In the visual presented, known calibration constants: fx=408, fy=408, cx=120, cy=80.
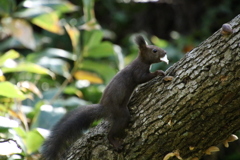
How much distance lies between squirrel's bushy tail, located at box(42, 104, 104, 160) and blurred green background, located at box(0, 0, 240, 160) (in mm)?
262

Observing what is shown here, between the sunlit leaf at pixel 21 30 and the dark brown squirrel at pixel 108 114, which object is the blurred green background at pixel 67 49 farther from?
the dark brown squirrel at pixel 108 114

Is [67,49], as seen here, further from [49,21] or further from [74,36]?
[49,21]

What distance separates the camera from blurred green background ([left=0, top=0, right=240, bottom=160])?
3.77m

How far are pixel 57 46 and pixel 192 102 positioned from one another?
427 cm

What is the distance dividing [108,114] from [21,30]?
2307 mm

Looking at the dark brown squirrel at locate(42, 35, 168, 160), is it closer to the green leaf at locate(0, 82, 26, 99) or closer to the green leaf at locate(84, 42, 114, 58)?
the green leaf at locate(0, 82, 26, 99)

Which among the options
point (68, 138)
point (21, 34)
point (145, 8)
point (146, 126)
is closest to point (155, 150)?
point (146, 126)

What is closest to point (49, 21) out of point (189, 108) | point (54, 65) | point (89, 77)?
point (54, 65)

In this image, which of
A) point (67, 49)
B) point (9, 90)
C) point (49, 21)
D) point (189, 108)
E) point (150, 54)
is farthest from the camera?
point (67, 49)

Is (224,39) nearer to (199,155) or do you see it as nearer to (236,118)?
(236,118)

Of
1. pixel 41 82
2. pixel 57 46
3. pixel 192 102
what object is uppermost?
pixel 57 46

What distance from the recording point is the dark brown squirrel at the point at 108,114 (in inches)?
113

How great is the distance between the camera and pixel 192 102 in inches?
101

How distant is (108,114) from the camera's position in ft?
9.84
